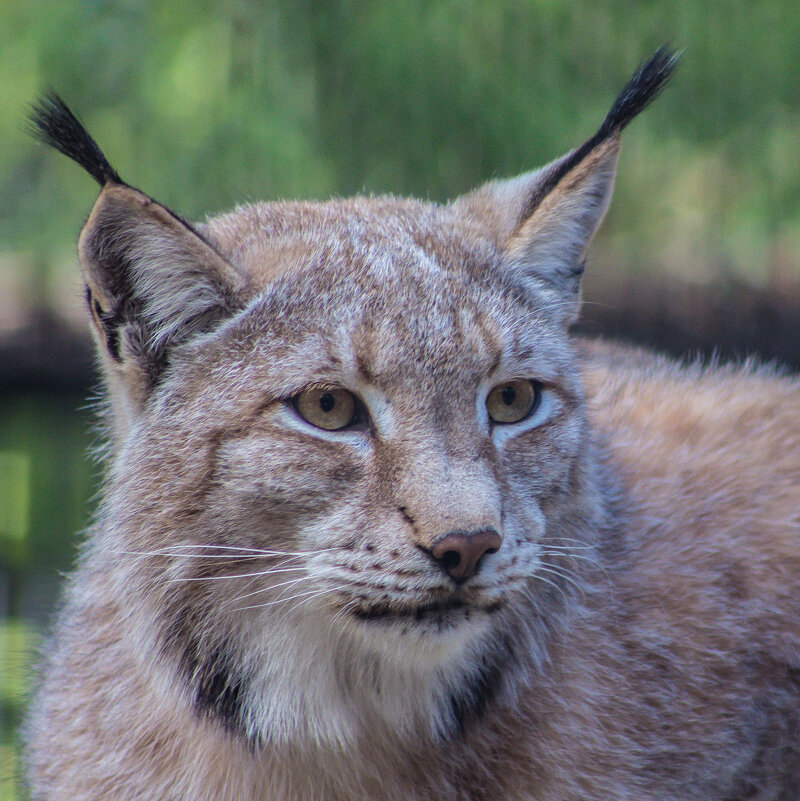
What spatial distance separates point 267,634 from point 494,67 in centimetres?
507

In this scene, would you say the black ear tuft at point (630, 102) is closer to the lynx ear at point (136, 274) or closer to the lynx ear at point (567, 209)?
the lynx ear at point (567, 209)

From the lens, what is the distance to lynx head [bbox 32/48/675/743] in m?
2.43

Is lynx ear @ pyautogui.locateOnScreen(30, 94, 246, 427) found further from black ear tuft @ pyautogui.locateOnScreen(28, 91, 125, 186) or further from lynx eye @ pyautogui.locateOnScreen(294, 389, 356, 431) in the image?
lynx eye @ pyautogui.locateOnScreen(294, 389, 356, 431)

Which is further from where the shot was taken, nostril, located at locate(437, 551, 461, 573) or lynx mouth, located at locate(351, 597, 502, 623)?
lynx mouth, located at locate(351, 597, 502, 623)

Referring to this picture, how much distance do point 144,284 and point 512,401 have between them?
900 mm

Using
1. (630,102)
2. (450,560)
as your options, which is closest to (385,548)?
(450,560)

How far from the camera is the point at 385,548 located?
7.66 ft

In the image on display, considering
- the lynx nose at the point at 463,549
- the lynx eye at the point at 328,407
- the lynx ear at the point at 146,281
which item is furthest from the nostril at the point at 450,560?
the lynx ear at the point at 146,281

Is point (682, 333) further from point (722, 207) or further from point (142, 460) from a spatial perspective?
point (142, 460)

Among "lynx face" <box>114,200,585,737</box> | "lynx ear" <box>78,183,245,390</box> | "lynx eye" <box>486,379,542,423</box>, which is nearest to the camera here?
"lynx face" <box>114,200,585,737</box>

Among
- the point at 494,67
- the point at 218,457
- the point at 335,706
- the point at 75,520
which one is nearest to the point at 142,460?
the point at 218,457

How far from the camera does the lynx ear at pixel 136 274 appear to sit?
8.16 ft

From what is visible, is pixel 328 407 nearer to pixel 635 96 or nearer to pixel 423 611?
pixel 423 611

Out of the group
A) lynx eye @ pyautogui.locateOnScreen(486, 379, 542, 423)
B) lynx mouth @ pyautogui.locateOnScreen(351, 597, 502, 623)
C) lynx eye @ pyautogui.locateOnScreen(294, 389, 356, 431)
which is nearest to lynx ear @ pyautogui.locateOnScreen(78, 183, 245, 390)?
lynx eye @ pyautogui.locateOnScreen(294, 389, 356, 431)
